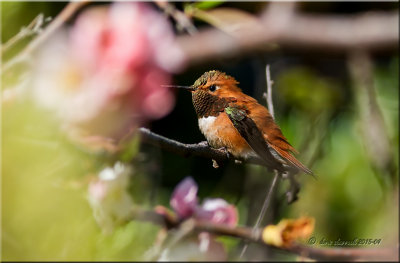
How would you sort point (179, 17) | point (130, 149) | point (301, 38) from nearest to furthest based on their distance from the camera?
point (130, 149) → point (179, 17) → point (301, 38)

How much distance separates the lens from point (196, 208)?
0.76 ft

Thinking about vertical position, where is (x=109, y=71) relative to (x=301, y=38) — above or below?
above

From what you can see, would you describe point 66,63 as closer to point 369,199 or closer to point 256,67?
point 256,67

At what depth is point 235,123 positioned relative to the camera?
292mm

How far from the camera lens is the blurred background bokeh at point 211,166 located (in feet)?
0.63

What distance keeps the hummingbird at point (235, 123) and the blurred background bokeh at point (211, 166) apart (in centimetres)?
2

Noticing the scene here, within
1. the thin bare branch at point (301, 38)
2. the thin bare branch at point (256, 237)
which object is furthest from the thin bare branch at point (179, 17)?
the thin bare branch at point (256, 237)

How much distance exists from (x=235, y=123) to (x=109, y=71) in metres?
0.08

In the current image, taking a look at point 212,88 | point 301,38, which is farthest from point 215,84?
point 301,38

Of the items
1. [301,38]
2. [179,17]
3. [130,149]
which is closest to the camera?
[130,149]

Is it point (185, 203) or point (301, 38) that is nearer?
point (185, 203)

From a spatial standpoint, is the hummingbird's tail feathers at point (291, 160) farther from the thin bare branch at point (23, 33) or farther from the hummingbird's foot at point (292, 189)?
the thin bare branch at point (23, 33)

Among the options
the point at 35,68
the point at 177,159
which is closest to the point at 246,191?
the point at 177,159

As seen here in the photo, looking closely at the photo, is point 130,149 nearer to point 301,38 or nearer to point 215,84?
point 215,84
